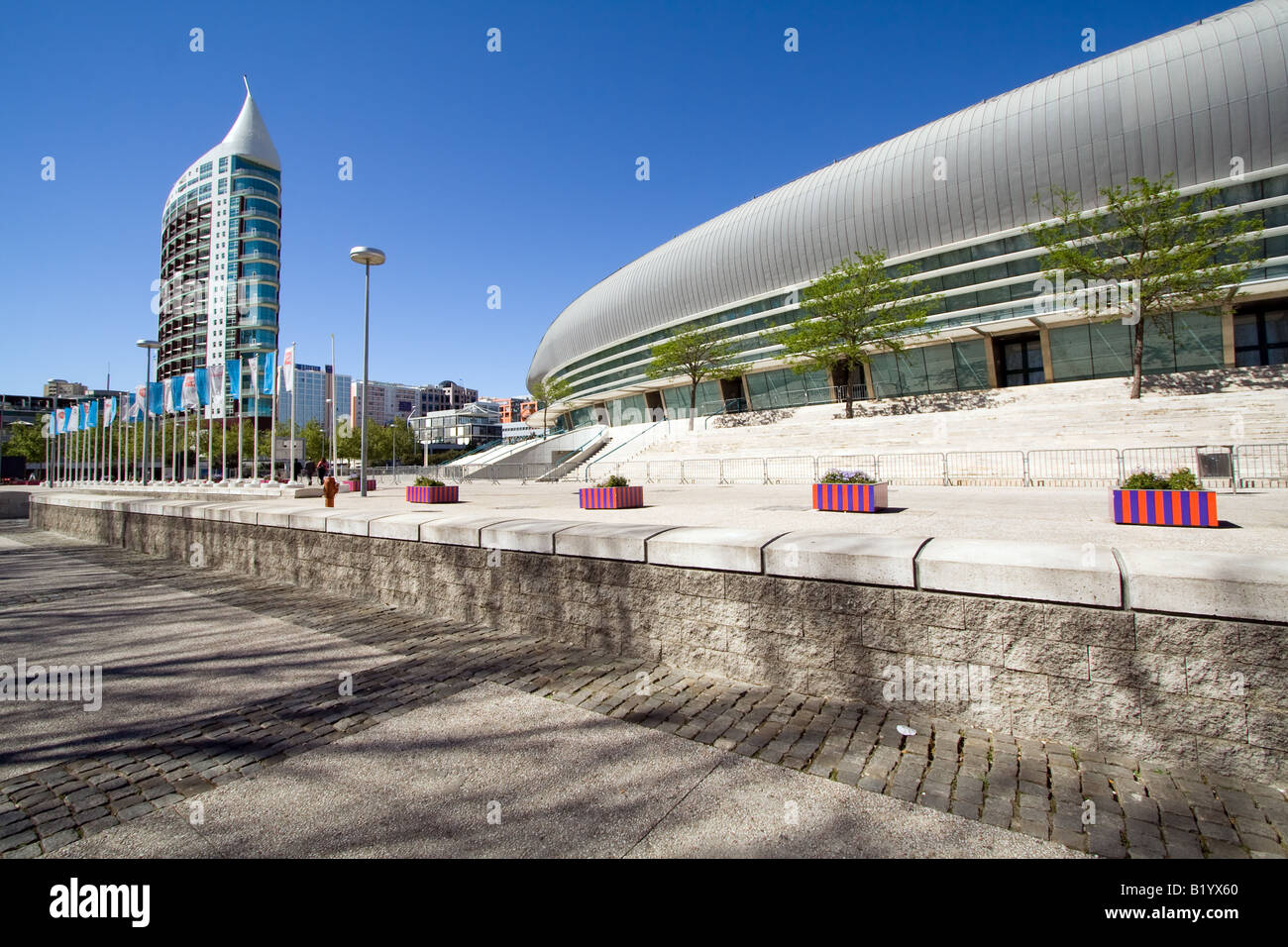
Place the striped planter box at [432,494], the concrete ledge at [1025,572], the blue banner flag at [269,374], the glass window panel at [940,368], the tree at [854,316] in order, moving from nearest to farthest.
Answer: the concrete ledge at [1025,572], the striped planter box at [432,494], the blue banner flag at [269,374], the tree at [854,316], the glass window panel at [940,368]

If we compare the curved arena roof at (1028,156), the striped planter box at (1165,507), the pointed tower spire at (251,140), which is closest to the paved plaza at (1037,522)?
the striped planter box at (1165,507)

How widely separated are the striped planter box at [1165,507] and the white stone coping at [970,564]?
585 cm

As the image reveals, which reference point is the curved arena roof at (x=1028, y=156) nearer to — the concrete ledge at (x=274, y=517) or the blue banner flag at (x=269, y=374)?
the blue banner flag at (x=269, y=374)

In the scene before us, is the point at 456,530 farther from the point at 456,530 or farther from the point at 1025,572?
the point at 1025,572

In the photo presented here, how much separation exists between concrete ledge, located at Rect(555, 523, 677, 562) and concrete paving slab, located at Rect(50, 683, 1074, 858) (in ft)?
5.37

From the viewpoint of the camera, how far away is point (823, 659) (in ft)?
13.4

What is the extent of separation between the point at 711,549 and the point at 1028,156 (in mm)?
52777

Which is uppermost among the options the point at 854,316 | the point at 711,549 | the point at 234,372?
the point at 854,316

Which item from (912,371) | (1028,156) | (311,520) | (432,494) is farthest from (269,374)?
(1028,156)

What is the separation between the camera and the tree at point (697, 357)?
2120 inches

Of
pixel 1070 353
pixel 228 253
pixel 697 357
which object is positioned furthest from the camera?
pixel 228 253

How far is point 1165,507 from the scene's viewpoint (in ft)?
27.2

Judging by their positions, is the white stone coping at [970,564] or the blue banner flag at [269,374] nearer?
the white stone coping at [970,564]
